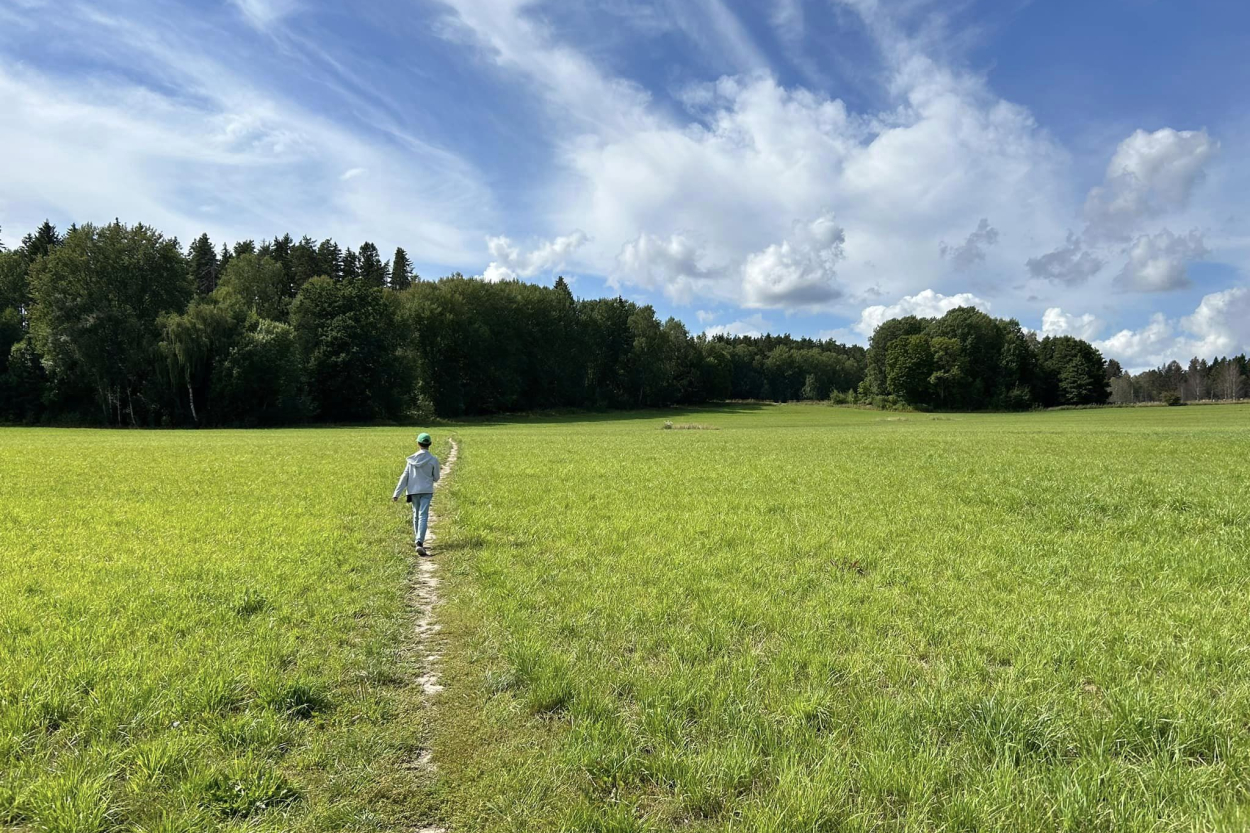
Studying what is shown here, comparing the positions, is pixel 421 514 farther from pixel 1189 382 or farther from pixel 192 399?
pixel 1189 382

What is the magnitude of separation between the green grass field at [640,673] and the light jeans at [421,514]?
532mm

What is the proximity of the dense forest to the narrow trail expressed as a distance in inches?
2281

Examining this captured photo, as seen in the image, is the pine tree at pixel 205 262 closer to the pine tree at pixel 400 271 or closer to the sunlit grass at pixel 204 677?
the pine tree at pixel 400 271

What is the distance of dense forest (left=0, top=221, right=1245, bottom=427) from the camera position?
56312 millimetres

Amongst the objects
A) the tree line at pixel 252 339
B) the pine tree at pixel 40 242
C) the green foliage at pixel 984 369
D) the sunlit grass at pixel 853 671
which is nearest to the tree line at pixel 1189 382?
the green foliage at pixel 984 369

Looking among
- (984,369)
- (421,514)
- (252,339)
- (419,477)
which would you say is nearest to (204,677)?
(421,514)

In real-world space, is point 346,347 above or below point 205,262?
below

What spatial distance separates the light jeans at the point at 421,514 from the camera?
1077 cm

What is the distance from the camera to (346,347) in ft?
213

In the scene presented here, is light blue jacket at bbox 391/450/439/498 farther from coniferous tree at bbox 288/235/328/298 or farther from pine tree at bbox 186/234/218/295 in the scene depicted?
pine tree at bbox 186/234/218/295

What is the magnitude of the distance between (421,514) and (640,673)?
6719 millimetres

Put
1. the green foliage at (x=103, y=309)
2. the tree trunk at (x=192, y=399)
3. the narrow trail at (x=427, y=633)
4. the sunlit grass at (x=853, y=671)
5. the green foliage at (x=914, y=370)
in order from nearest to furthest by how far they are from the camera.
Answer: the sunlit grass at (x=853, y=671) < the narrow trail at (x=427, y=633) < the green foliage at (x=103, y=309) < the tree trunk at (x=192, y=399) < the green foliage at (x=914, y=370)

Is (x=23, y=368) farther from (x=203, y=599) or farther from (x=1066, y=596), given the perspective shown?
(x=1066, y=596)

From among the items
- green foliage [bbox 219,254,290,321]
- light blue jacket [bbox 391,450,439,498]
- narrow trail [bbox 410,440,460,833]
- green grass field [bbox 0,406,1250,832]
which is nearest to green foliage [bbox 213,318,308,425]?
green foliage [bbox 219,254,290,321]
